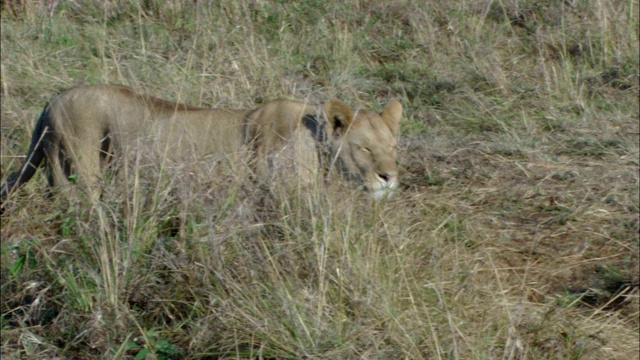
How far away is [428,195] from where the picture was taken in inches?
218

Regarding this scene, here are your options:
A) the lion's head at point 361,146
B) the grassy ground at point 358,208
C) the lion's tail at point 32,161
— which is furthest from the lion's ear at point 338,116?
the lion's tail at point 32,161

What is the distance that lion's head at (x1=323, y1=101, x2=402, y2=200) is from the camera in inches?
206

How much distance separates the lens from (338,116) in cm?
534

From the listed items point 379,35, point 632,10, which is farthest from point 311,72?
point 632,10

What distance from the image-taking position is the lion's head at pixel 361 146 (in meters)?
5.24

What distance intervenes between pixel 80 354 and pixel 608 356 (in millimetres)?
2336

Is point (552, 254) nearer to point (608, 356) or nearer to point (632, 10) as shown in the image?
point (608, 356)

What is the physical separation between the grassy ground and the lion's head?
0.83ft

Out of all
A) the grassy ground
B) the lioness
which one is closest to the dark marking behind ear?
the lioness

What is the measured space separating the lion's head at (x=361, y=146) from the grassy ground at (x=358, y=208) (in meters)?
0.25

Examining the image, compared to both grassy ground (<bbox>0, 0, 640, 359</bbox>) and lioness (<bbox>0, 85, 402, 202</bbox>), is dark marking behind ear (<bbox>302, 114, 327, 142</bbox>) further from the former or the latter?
grassy ground (<bbox>0, 0, 640, 359</bbox>)

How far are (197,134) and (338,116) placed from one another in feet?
2.63

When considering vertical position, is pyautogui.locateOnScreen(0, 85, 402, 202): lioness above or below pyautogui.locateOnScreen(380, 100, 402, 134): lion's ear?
above

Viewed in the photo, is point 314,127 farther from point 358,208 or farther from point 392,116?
point 358,208
